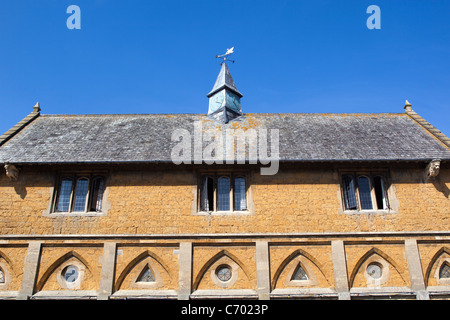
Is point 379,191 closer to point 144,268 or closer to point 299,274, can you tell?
point 299,274

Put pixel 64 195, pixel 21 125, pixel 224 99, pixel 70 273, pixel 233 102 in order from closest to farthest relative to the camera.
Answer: pixel 70 273
pixel 64 195
pixel 21 125
pixel 224 99
pixel 233 102

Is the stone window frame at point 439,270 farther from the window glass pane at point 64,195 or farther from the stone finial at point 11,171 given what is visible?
the stone finial at point 11,171

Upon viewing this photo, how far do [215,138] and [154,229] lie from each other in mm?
4300

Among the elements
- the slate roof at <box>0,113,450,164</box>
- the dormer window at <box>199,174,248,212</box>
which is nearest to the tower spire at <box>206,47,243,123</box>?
the slate roof at <box>0,113,450,164</box>

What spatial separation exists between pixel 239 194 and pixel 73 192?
5.69m

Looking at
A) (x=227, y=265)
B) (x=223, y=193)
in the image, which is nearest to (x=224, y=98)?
(x=223, y=193)

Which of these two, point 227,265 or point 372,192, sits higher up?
point 372,192

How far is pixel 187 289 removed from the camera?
11.3 metres

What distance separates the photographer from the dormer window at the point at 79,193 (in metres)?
12.4

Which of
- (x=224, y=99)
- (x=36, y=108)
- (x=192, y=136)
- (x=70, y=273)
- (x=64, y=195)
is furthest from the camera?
(x=224, y=99)

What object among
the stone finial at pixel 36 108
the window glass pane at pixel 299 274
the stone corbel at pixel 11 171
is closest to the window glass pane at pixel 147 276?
the window glass pane at pixel 299 274

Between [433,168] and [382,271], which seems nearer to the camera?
[382,271]

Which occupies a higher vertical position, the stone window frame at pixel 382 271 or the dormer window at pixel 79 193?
the dormer window at pixel 79 193

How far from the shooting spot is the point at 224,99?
57.1 feet
